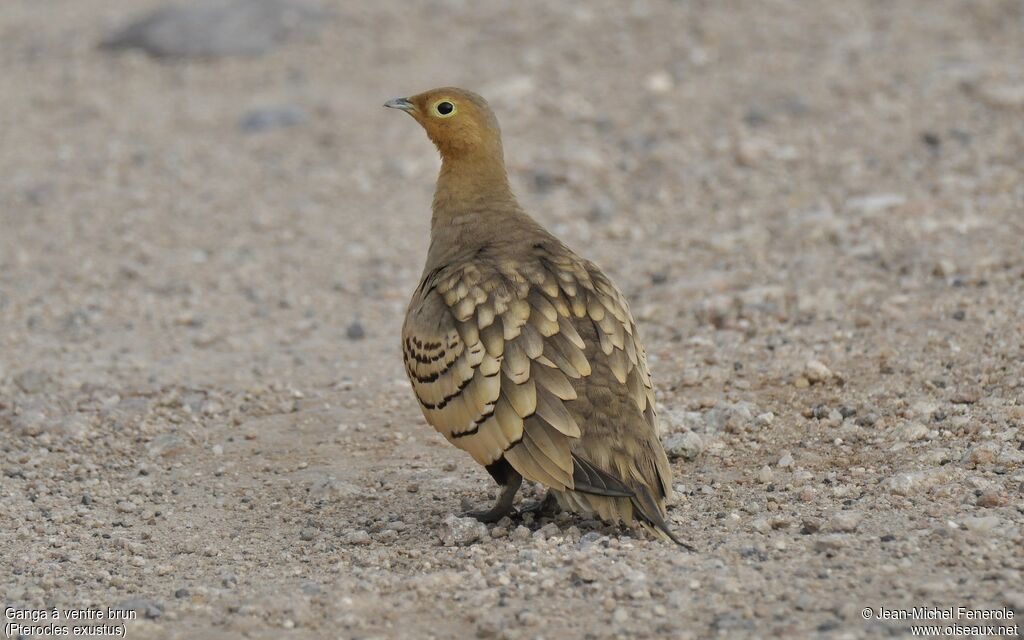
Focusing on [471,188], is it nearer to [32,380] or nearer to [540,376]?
[540,376]

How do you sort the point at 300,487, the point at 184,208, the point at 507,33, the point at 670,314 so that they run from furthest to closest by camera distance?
1. the point at 507,33
2. the point at 184,208
3. the point at 670,314
4. the point at 300,487

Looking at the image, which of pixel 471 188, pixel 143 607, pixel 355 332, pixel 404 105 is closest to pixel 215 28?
pixel 355 332

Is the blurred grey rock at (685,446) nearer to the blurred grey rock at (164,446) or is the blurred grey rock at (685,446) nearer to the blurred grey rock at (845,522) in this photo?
the blurred grey rock at (845,522)

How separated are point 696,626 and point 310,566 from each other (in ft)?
5.44

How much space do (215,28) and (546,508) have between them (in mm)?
10229

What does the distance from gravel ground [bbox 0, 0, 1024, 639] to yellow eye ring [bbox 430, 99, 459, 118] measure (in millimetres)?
1615

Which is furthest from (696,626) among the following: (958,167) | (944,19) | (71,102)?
(71,102)

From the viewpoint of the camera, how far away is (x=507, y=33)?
46.2 feet

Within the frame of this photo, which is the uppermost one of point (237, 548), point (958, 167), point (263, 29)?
point (263, 29)

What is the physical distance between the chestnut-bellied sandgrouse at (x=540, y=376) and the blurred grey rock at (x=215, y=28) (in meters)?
9.07

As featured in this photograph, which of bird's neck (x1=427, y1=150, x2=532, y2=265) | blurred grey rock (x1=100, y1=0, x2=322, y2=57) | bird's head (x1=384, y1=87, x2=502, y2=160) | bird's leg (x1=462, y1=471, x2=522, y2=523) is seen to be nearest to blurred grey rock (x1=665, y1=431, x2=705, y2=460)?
bird's leg (x1=462, y1=471, x2=522, y2=523)

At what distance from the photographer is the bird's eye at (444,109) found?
21.5ft

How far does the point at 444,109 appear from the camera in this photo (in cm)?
659

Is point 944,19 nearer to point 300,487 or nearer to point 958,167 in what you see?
point 958,167
